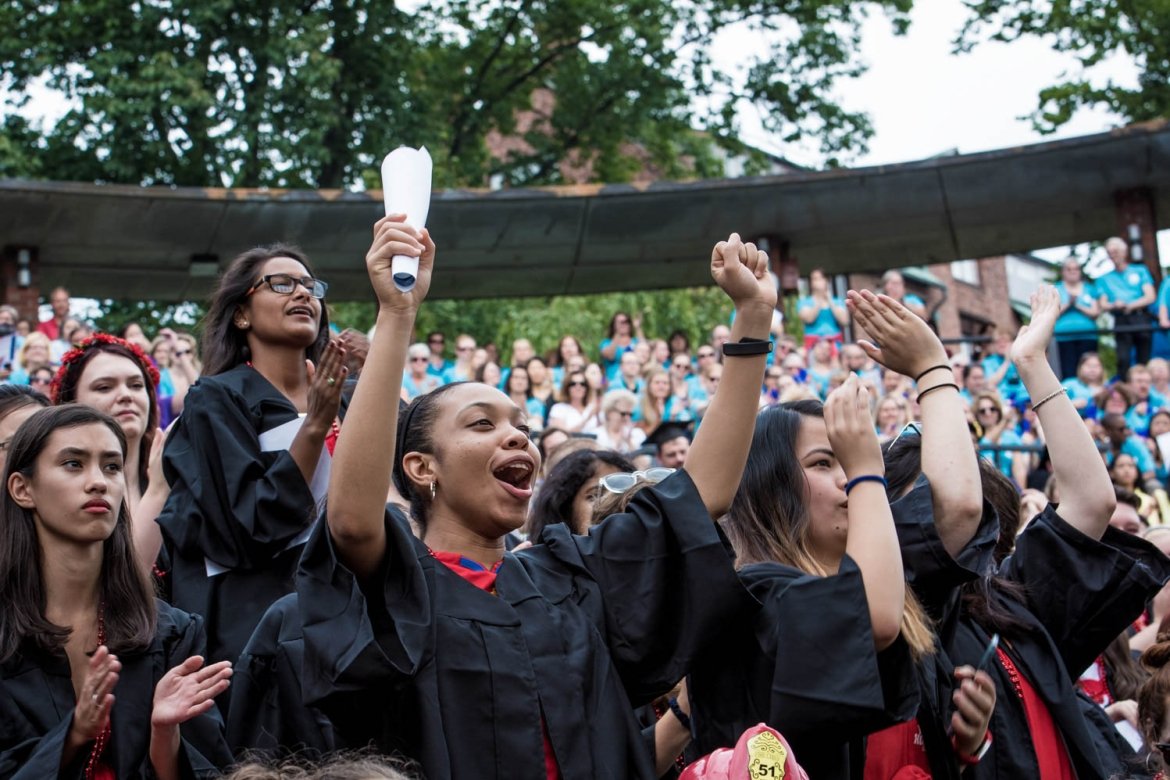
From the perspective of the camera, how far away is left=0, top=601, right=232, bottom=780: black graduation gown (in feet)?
11.3

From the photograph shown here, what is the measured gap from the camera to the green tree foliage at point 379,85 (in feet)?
72.2

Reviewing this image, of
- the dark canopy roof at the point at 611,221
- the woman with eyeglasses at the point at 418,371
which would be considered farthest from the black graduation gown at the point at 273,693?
the dark canopy roof at the point at 611,221

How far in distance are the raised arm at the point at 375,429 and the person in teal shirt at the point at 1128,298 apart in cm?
1195

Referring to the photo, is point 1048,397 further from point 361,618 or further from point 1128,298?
point 1128,298

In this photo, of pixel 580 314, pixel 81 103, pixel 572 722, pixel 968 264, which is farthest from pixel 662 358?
pixel 968 264

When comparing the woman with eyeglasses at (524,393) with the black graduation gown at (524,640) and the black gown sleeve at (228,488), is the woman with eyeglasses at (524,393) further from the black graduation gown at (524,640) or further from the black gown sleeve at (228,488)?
the black graduation gown at (524,640)

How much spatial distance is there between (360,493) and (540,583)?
578 mm

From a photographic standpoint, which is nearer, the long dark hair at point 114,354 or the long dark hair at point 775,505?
the long dark hair at point 775,505

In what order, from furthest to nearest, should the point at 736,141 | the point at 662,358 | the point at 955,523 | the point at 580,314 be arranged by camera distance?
the point at 736,141 → the point at 580,314 → the point at 662,358 → the point at 955,523

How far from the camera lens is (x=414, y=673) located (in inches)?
116

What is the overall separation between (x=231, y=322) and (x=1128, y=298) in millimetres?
10893

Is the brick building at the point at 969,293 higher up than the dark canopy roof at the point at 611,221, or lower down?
higher up

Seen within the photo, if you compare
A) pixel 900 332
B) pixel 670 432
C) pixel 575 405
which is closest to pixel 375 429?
pixel 900 332

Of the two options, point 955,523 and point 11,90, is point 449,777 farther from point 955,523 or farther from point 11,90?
point 11,90
